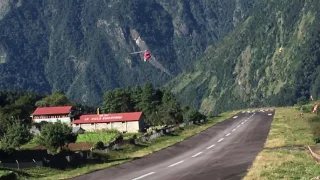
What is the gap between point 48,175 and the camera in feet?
134

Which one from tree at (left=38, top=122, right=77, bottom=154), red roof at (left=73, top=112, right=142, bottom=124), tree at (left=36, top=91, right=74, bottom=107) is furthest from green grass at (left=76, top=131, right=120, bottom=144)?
tree at (left=36, top=91, right=74, bottom=107)

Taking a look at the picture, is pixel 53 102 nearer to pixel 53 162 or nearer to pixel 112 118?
pixel 112 118

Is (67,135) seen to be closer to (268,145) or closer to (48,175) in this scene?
(48,175)

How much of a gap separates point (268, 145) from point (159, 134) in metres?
30.6

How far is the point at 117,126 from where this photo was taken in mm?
127188

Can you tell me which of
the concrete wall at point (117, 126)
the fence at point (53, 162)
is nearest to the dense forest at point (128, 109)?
the concrete wall at point (117, 126)

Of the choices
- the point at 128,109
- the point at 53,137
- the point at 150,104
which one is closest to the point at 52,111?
the point at 128,109

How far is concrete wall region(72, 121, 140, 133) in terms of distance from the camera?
408 feet

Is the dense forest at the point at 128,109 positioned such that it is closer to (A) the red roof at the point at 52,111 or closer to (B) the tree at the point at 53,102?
(B) the tree at the point at 53,102

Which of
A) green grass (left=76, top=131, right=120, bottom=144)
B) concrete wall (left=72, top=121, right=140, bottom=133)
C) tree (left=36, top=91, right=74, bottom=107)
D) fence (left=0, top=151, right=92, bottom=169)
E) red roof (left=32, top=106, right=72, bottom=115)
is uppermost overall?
tree (left=36, top=91, right=74, bottom=107)

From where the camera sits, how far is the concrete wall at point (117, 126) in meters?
124

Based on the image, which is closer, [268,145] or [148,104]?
[268,145]

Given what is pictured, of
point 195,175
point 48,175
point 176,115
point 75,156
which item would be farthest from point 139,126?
point 195,175

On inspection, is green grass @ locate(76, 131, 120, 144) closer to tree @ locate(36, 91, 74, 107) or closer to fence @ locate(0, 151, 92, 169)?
fence @ locate(0, 151, 92, 169)
